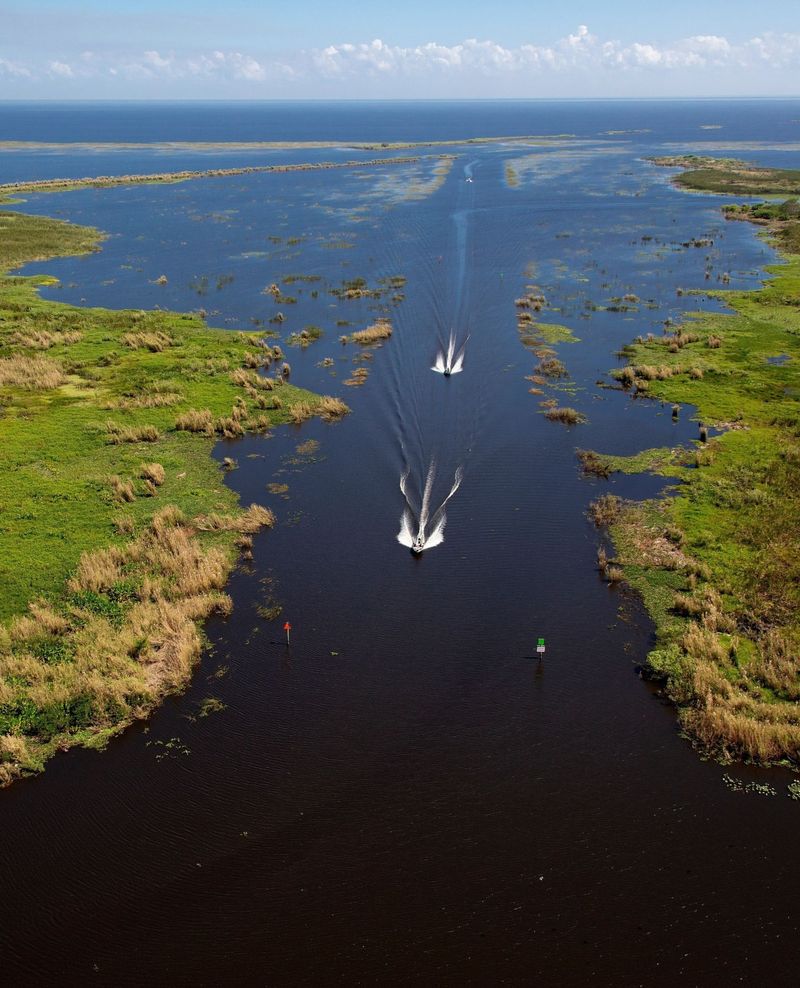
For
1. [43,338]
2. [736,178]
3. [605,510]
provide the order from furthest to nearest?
1. [736,178]
2. [43,338]
3. [605,510]

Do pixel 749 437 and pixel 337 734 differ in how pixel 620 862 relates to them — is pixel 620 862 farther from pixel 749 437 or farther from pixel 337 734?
pixel 749 437

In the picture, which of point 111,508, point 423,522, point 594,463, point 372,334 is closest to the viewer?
point 423,522

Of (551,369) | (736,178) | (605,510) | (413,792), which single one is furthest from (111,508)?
(736,178)

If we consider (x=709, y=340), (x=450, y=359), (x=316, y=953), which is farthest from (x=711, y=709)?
(x=709, y=340)

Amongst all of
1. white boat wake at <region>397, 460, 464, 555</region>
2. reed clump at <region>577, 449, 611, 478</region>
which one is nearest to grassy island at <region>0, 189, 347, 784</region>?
white boat wake at <region>397, 460, 464, 555</region>

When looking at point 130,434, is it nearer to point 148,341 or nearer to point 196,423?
point 196,423

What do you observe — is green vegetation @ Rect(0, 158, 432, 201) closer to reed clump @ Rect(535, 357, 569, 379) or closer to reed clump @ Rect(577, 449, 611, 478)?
reed clump @ Rect(535, 357, 569, 379)

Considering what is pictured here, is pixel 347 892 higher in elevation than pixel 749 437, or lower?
lower

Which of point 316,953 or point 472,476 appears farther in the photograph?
point 472,476
